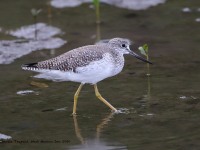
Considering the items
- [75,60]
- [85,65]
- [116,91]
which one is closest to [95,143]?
[85,65]

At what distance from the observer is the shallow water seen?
26.7 ft

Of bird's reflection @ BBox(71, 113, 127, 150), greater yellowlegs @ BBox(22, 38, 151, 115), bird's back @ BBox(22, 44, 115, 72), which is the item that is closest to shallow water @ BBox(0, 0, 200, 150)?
bird's reflection @ BBox(71, 113, 127, 150)

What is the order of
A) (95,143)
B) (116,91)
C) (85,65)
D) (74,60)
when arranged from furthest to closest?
(116,91), (74,60), (85,65), (95,143)

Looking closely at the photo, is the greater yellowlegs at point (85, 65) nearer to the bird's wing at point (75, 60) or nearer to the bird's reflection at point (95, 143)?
the bird's wing at point (75, 60)

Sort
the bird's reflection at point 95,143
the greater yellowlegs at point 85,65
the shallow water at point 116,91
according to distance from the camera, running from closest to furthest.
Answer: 1. the bird's reflection at point 95,143
2. the shallow water at point 116,91
3. the greater yellowlegs at point 85,65

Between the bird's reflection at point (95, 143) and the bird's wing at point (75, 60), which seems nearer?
the bird's reflection at point (95, 143)

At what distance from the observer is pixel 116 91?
10.2 m

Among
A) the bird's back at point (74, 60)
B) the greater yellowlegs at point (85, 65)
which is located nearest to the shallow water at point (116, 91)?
the greater yellowlegs at point (85, 65)

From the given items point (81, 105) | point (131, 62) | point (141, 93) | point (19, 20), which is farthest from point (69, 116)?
point (19, 20)

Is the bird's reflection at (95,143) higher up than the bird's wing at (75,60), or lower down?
lower down

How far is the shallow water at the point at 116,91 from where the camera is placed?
8148mm

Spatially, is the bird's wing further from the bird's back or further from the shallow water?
the shallow water

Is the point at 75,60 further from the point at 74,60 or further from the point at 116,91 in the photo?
the point at 116,91

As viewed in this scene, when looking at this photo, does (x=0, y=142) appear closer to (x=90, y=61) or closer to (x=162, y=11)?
(x=90, y=61)
